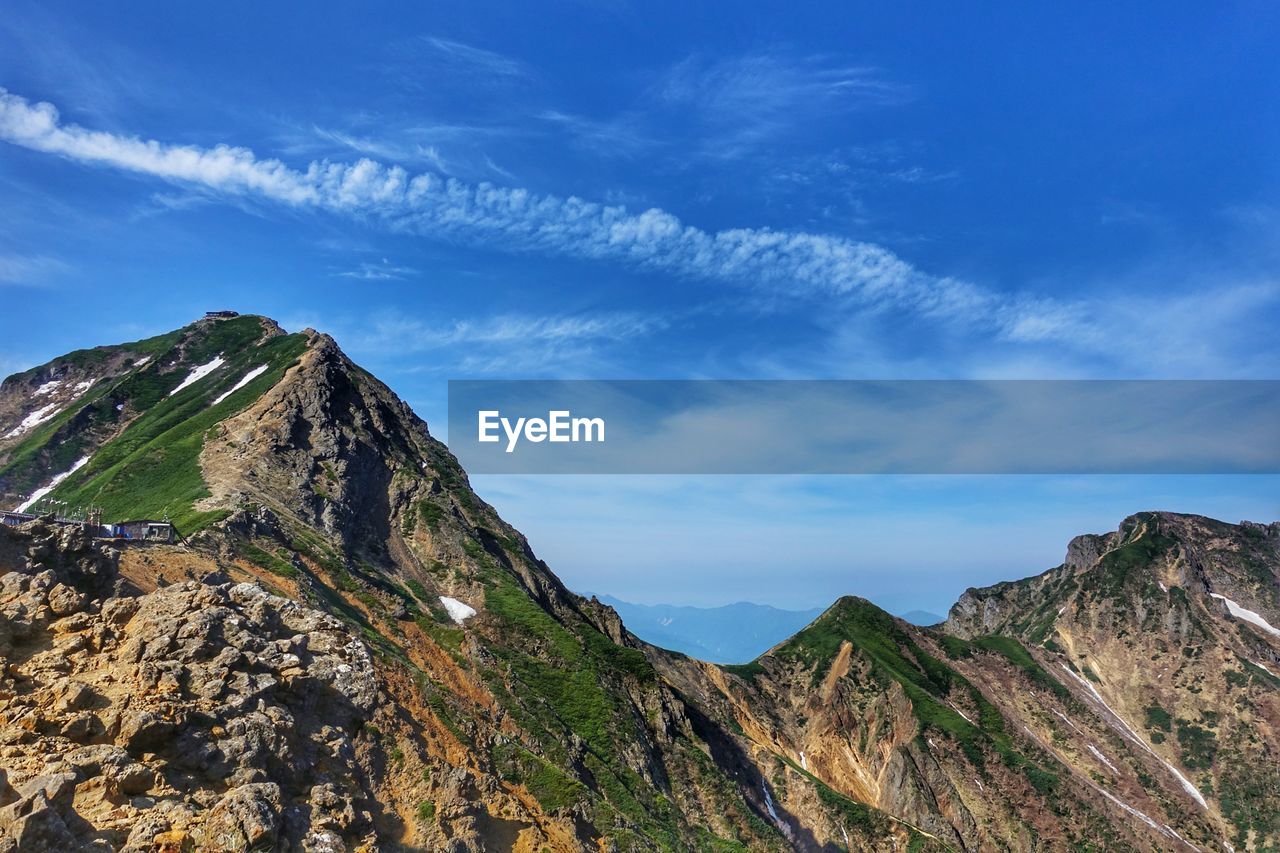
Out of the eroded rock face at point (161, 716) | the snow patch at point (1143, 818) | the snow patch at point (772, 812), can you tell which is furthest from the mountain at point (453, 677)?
the snow patch at point (1143, 818)

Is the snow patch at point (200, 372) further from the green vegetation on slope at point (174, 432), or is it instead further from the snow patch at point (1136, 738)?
the snow patch at point (1136, 738)

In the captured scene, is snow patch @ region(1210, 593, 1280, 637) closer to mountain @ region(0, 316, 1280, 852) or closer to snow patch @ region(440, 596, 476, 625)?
mountain @ region(0, 316, 1280, 852)

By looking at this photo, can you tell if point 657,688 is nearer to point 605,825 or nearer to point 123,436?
point 605,825

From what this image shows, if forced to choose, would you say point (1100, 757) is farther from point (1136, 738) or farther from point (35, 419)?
point (35, 419)

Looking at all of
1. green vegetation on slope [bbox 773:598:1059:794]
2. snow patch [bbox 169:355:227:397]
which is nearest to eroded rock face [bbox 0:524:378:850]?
green vegetation on slope [bbox 773:598:1059:794]

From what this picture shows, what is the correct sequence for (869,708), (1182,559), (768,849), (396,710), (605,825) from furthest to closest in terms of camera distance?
(1182,559), (869,708), (768,849), (605,825), (396,710)

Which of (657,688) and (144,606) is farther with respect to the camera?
(657,688)

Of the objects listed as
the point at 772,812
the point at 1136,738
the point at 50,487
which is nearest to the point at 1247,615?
the point at 1136,738

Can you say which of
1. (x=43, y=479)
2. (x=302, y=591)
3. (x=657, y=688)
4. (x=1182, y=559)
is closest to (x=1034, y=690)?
(x=1182, y=559)
